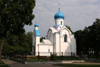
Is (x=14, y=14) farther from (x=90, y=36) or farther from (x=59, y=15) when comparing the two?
Result: (x=90, y=36)

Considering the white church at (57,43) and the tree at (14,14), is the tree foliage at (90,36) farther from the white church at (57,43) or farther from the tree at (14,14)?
the tree at (14,14)

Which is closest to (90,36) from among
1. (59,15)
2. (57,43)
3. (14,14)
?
(57,43)

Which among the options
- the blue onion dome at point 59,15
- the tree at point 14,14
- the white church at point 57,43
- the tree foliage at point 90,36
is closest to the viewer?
the tree at point 14,14

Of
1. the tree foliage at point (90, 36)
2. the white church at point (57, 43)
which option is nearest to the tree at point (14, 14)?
the white church at point (57, 43)

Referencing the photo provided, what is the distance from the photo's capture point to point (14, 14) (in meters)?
17.0

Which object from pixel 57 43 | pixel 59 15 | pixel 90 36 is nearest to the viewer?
pixel 90 36

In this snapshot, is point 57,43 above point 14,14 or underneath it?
underneath

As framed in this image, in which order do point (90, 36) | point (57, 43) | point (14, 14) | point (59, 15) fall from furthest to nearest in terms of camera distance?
point (59, 15) < point (57, 43) < point (90, 36) < point (14, 14)

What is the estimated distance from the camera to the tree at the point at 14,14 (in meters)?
16.2

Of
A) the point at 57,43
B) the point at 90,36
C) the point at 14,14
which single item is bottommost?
the point at 57,43

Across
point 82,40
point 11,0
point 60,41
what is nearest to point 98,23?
point 82,40

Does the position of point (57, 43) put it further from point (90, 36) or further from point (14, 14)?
point (14, 14)

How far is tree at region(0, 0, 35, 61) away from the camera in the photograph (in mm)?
16241

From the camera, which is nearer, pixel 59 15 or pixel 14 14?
pixel 14 14
